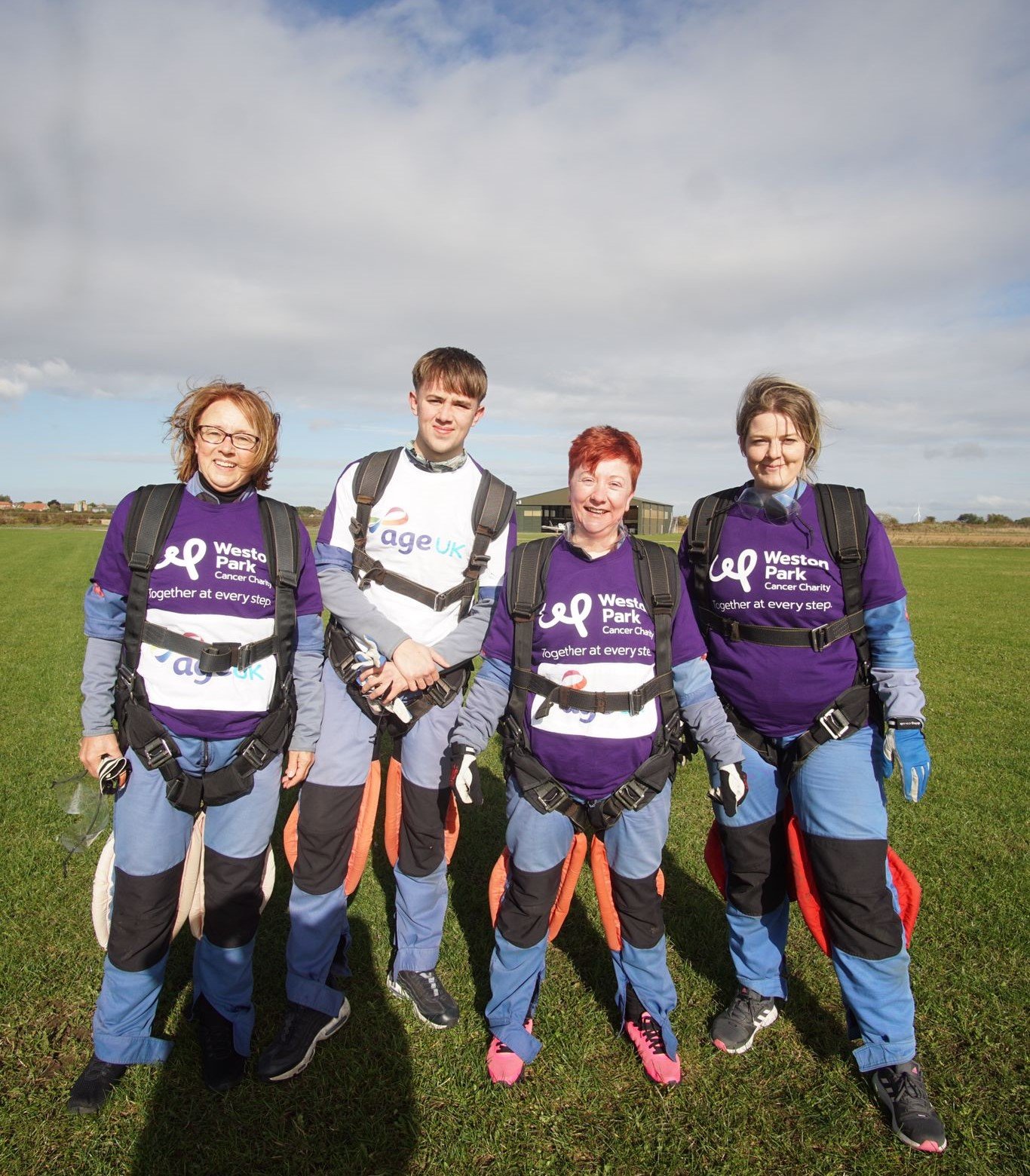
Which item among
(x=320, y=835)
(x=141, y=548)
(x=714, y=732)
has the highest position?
(x=141, y=548)

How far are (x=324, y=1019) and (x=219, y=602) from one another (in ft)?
6.76

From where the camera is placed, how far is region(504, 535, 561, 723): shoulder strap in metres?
3.34

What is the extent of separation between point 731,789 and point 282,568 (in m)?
2.21

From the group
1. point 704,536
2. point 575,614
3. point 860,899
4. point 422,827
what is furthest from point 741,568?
point 422,827

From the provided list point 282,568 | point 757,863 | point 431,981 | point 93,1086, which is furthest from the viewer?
point 431,981

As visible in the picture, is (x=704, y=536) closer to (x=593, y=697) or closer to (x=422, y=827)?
(x=593, y=697)

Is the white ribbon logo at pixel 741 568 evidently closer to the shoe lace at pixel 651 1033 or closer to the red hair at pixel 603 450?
the red hair at pixel 603 450

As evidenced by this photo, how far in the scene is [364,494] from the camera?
3.64 metres

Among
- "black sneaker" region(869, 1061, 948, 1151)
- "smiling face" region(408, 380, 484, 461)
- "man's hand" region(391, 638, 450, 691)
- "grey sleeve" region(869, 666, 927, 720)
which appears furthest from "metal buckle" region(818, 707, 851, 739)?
"smiling face" region(408, 380, 484, 461)

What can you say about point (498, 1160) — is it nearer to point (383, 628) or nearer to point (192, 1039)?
point (192, 1039)

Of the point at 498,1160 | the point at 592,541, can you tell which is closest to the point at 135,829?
the point at 498,1160

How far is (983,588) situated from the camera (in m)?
25.5

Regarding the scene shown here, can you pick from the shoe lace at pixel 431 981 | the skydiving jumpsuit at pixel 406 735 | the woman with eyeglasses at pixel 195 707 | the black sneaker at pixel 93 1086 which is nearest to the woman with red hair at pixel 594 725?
the skydiving jumpsuit at pixel 406 735

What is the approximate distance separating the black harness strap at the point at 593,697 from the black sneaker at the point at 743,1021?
1.27 metres
